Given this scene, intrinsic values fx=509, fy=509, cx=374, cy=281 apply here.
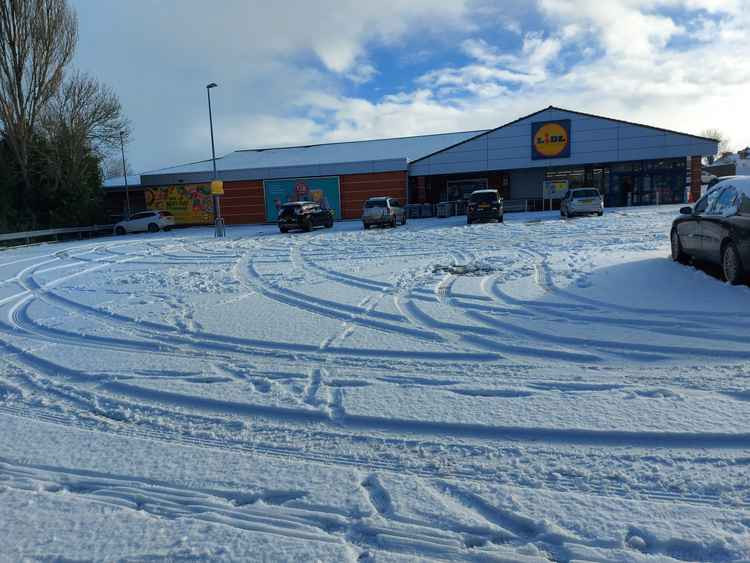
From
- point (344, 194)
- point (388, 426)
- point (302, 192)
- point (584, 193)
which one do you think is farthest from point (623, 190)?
point (388, 426)

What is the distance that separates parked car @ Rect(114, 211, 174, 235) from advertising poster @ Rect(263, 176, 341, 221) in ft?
22.0

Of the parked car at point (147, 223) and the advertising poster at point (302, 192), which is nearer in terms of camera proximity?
the parked car at point (147, 223)

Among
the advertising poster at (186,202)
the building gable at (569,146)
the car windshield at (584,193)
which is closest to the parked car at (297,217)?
the building gable at (569,146)

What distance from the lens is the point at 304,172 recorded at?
34344 millimetres

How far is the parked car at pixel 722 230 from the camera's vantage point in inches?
280

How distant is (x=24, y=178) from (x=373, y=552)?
37.2 metres

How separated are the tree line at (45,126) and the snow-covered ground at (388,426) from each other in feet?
94.2

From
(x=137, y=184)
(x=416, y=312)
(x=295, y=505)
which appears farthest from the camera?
(x=137, y=184)

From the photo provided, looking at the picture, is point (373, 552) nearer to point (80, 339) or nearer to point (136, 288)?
point (80, 339)

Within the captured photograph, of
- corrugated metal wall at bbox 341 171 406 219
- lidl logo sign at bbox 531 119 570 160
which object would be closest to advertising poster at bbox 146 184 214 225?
corrugated metal wall at bbox 341 171 406 219

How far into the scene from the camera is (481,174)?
3584 centimetres

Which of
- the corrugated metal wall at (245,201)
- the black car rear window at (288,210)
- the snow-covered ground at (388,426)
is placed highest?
the corrugated metal wall at (245,201)

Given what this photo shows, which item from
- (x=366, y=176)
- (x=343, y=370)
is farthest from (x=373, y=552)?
(x=366, y=176)

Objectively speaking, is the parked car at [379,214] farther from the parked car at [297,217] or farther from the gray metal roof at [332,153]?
the gray metal roof at [332,153]
